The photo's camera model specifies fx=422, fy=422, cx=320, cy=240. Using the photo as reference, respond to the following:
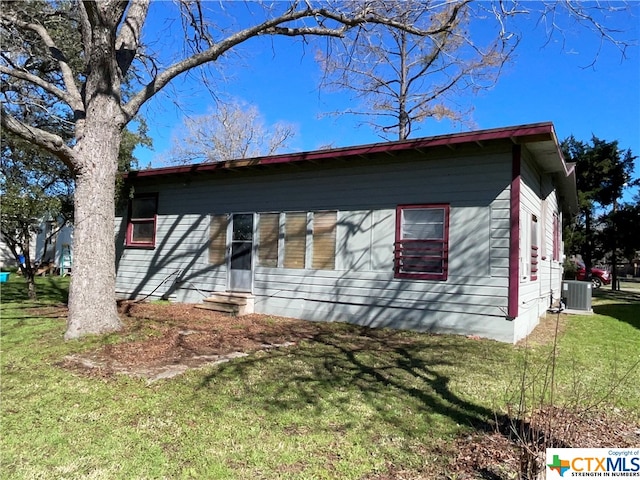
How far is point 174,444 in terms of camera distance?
3062 mm

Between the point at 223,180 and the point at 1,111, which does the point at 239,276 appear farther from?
the point at 1,111

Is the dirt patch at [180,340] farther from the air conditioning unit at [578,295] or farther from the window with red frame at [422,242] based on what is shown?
the air conditioning unit at [578,295]

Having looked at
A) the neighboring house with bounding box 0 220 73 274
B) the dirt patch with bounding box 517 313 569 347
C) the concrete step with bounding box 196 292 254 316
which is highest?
the neighboring house with bounding box 0 220 73 274

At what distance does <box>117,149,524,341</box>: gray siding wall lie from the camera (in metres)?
7.12

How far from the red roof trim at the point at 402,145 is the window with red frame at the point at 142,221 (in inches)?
57.6

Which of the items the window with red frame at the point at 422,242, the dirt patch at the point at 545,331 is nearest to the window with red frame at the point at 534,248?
the dirt patch at the point at 545,331

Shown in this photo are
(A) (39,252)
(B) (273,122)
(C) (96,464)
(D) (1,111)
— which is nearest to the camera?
(C) (96,464)

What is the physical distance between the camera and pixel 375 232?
821 centimetres

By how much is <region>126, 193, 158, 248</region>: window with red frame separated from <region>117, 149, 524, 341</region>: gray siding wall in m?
0.40

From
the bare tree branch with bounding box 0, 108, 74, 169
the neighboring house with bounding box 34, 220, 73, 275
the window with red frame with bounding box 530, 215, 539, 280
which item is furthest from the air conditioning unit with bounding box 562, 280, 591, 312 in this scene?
the neighboring house with bounding box 34, 220, 73, 275

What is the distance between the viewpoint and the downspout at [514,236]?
680cm

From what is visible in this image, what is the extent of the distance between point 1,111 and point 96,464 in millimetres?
5396

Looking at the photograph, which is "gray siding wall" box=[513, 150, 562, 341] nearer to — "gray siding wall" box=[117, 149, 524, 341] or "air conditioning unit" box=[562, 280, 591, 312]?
"air conditioning unit" box=[562, 280, 591, 312]

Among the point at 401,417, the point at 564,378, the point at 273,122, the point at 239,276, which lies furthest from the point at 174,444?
the point at 273,122
